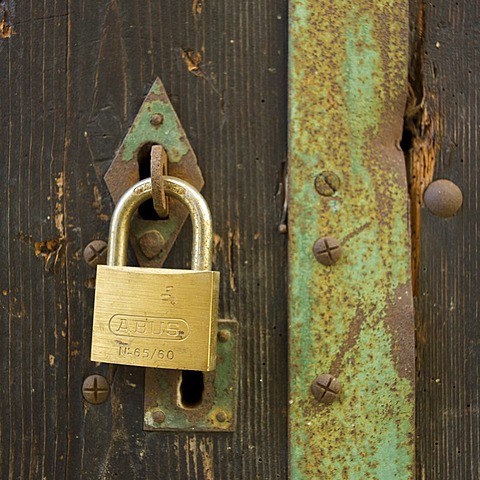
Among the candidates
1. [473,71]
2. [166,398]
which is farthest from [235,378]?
[473,71]

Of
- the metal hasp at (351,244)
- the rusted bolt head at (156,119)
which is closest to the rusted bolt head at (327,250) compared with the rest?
the metal hasp at (351,244)

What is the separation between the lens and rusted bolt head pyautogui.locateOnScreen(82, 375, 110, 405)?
800 millimetres

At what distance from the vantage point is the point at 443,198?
0.82m

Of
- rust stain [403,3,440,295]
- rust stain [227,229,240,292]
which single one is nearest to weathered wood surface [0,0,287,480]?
rust stain [227,229,240,292]

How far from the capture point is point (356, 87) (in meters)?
0.81

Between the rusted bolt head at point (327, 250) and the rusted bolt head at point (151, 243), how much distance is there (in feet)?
0.59

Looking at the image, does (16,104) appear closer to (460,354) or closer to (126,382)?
(126,382)

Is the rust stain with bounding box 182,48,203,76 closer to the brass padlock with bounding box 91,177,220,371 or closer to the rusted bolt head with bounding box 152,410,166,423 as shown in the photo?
the brass padlock with bounding box 91,177,220,371

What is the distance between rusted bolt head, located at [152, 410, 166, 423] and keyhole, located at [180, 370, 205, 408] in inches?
1.1

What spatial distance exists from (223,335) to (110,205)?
0.20 metres

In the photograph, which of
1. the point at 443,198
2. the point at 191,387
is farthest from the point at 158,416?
the point at 443,198

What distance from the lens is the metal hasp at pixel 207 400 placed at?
794mm

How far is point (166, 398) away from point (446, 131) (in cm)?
46

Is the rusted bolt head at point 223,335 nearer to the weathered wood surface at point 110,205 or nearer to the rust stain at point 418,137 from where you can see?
the weathered wood surface at point 110,205
